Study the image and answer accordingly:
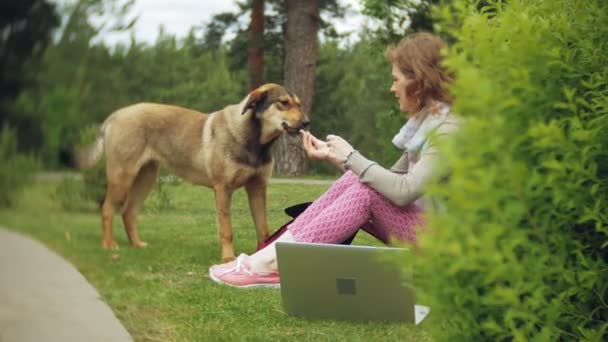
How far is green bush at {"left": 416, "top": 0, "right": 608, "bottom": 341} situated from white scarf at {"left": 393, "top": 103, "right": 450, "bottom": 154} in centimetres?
82

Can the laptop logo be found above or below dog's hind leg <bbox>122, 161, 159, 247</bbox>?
below

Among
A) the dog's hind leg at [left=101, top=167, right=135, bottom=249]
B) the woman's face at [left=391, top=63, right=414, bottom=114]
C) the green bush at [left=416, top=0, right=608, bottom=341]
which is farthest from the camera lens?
the woman's face at [left=391, top=63, right=414, bottom=114]

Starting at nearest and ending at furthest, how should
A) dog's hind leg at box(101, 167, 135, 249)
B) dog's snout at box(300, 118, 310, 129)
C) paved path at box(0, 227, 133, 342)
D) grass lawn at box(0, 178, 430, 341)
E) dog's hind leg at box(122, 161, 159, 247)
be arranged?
paved path at box(0, 227, 133, 342) → dog's hind leg at box(101, 167, 135, 249) → grass lawn at box(0, 178, 430, 341) → dog's hind leg at box(122, 161, 159, 247) → dog's snout at box(300, 118, 310, 129)

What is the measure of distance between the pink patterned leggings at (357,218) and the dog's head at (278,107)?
1.40 ft

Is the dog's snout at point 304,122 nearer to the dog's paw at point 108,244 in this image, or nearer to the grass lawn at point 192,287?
the grass lawn at point 192,287

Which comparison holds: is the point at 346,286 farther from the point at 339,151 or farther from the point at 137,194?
the point at 137,194

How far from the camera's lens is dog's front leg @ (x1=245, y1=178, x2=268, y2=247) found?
10.8ft

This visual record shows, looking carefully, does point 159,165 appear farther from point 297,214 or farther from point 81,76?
point 81,76

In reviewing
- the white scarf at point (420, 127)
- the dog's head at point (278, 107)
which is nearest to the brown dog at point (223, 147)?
the dog's head at point (278, 107)

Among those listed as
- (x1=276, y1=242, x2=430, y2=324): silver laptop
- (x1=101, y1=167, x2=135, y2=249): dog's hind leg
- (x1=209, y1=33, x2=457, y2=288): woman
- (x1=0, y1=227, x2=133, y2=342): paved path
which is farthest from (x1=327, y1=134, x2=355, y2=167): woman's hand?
(x1=0, y1=227, x2=133, y2=342): paved path

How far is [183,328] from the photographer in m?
2.53

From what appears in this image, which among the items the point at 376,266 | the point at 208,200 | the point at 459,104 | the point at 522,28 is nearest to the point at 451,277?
the point at 459,104

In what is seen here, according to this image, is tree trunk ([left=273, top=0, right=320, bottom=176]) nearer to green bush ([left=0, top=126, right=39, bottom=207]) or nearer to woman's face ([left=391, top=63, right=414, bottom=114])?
woman's face ([left=391, top=63, right=414, bottom=114])

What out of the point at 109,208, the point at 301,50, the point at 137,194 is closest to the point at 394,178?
the point at 301,50
